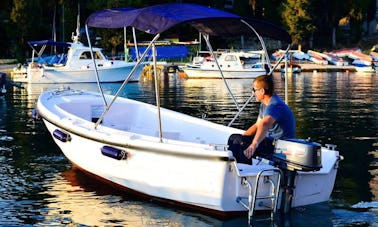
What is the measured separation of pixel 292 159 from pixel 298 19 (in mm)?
55188

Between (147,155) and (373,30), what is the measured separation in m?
64.7

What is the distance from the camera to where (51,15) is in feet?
222

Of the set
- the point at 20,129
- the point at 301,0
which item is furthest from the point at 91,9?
the point at 20,129

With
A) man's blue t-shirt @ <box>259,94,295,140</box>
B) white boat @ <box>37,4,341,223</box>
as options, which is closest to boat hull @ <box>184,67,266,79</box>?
white boat @ <box>37,4,341,223</box>

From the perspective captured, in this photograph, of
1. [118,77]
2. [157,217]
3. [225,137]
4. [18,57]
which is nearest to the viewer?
[157,217]

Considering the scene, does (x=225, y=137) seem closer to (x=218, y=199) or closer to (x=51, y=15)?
(x=218, y=199)

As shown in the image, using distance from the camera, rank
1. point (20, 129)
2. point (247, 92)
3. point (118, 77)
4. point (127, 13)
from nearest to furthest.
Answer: point (127, 13), point (20, 129), point (247, 92), point (118, 77)

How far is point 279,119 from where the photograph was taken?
888 cm

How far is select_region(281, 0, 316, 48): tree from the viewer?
62.2 m

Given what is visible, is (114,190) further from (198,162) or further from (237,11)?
(237,11)

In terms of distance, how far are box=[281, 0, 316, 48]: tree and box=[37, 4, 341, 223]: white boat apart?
170ft

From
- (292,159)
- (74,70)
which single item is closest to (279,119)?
(292,159)

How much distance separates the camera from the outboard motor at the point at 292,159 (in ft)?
26.7

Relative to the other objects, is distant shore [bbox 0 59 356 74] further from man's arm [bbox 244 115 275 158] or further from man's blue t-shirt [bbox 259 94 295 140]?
man's arm [bbox 244 115 275 158]
